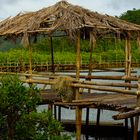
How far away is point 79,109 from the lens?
27.5ft

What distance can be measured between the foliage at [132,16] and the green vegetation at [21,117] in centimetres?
6866

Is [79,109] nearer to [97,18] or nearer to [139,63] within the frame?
[97,18]

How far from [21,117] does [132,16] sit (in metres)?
71.2

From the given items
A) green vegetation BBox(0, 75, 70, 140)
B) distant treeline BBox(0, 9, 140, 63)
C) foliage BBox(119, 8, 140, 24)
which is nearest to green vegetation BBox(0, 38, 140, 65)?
distant treeline BBox(0, 9, 140, 63)

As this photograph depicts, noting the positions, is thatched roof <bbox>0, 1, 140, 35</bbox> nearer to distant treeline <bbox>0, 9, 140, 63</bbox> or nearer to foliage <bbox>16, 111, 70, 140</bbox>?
foliage <bbox>16, 111, 70, 140</bbox>

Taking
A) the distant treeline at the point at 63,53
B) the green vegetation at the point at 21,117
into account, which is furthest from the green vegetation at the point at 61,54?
the green vegetation at the point at 21,117

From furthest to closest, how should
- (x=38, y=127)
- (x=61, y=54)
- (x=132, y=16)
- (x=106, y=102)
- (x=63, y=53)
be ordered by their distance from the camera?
(x=132, y=16)
(x=63, y=53)
(x=61, y=54)
(x=106, y=102)
(x=38, y=127)

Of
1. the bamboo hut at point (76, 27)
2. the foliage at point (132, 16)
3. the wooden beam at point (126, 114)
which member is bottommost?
the wooden beam at point (126, 114)

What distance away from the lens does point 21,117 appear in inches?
196

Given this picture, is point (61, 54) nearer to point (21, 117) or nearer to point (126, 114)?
point (126, 114)

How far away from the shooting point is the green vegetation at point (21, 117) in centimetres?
486

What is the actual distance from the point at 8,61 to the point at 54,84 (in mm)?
28712

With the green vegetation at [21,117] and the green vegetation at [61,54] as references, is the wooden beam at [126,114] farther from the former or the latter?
the green vegetation at [61,54]

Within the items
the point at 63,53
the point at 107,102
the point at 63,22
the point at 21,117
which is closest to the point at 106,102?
the point at 107,102
